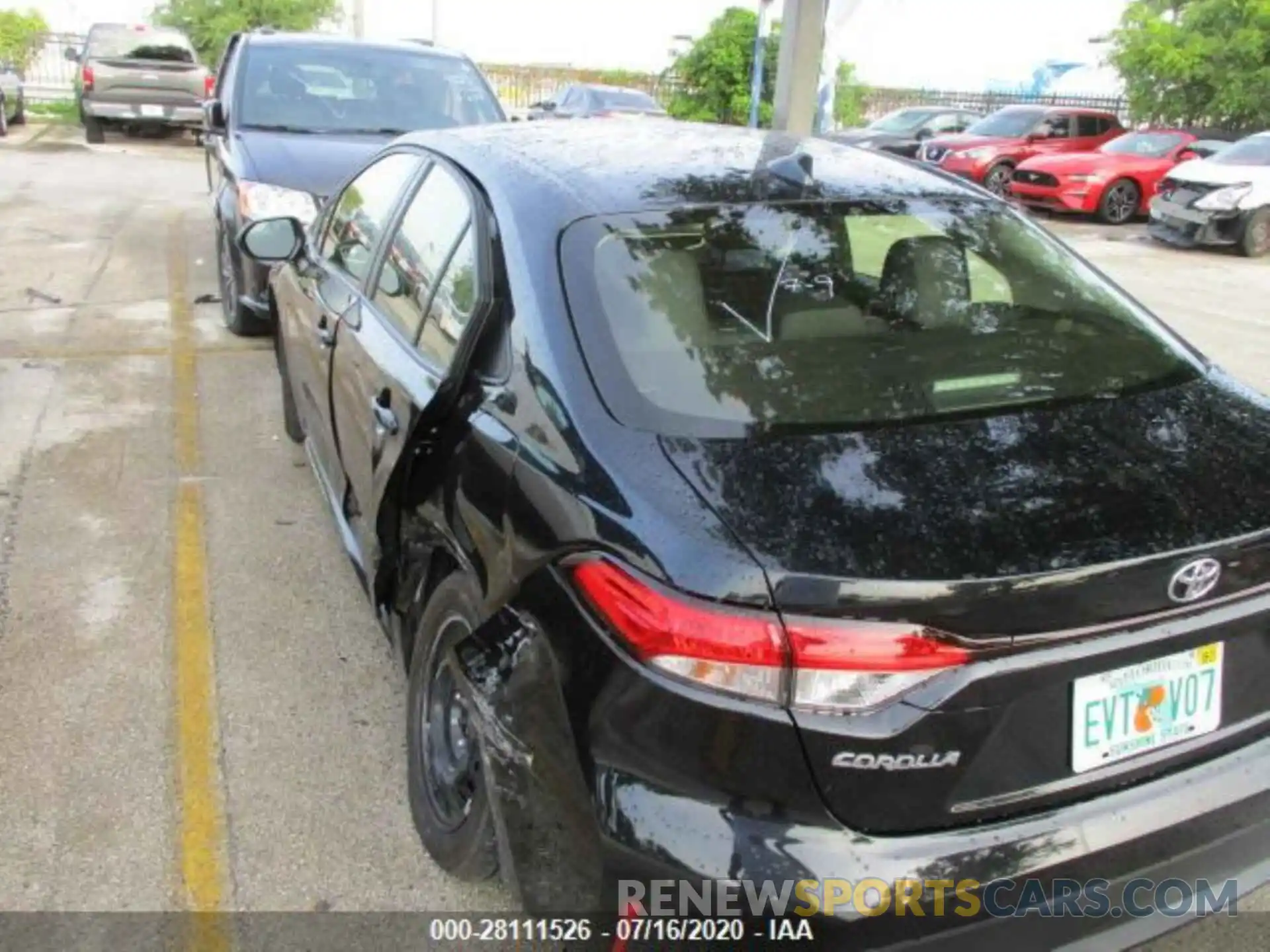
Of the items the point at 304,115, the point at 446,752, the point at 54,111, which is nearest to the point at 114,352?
the point at 304,115

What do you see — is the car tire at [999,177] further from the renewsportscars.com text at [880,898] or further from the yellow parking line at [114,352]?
the renewsportscars.com text at [880,898]

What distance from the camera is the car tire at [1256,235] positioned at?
13859 millimetres

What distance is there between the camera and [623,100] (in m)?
21.0

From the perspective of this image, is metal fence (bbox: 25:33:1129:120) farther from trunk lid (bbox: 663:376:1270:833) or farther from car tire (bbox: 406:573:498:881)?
trunk lid (bbox: 663:376:1270:833)

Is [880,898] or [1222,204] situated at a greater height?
[1222,204]

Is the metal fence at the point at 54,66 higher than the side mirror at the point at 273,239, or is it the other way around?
the metal fence at the point at 54,66

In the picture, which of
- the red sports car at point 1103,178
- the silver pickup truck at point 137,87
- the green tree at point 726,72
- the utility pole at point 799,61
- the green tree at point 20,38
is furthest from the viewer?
the green tree at point 20,38

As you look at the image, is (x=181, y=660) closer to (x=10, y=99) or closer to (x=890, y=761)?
(x=890, y=761)

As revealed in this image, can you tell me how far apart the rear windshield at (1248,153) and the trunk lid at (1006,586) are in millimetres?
14325

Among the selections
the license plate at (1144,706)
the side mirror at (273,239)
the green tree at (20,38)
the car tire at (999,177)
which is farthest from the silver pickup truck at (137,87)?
the license plate at (1144,706)

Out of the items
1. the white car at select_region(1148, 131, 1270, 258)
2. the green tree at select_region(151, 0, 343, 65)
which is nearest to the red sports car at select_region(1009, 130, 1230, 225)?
the white car at select_region(1148, 131, 1270, 258)

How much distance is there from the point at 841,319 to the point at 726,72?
2296 cm

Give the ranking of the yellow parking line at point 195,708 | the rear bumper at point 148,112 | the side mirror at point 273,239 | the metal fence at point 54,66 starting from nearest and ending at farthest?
the yellow parking line at point 195,708
the side mirror at point 273,239
the rear bumper at point 148,112
the metal fence at point 54,66

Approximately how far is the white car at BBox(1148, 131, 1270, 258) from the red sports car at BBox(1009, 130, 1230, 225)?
1.82 m
